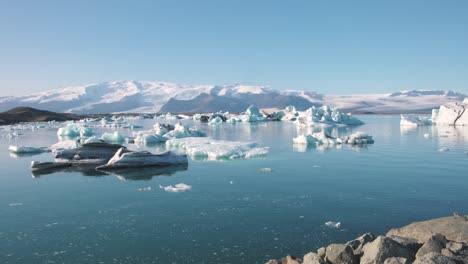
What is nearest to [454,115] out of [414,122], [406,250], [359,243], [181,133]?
[414,122]

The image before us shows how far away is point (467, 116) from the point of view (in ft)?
128

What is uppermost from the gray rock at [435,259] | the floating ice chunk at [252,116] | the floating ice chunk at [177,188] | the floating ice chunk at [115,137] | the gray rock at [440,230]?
the floating ice chunk at [252,116]

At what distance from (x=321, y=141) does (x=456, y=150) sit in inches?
251

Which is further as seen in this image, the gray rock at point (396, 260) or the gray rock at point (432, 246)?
the gray rock at point (432, 246)

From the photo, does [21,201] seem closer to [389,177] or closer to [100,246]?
[100,246]

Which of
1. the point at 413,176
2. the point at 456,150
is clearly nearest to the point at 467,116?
the point at 456,150

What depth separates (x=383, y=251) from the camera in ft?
16.1

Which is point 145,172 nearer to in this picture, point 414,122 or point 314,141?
point 314,141

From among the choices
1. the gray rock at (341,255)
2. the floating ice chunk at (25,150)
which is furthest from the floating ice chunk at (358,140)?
the gray rock at (341,255)

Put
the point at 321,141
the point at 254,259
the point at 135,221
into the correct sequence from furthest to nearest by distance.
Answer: the point at 321,141
the point at 135,221
the point at 254,259

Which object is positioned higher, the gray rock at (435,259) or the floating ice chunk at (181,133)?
the floating ice chunk at (181,133)

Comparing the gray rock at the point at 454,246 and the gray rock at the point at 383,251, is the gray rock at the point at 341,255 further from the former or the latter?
the gray rock at the point at 454,246

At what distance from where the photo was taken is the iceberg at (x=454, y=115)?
131 feet

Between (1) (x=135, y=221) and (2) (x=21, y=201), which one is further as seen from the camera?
(2) (x=21, y=201)
